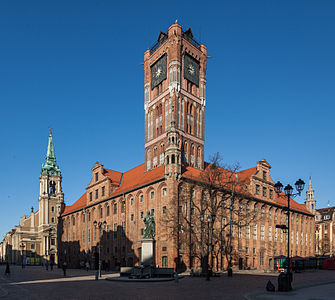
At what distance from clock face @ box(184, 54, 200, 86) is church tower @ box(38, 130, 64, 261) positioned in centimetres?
6370

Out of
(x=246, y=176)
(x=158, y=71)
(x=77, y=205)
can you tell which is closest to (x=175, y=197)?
(x=246, y=176)

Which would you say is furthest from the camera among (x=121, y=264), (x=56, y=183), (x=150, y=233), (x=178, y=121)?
Result: (x=56, y=183)

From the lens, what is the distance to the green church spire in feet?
390

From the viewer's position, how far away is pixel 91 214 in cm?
6888

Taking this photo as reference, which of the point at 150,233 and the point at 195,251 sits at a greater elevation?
the point at 150,233

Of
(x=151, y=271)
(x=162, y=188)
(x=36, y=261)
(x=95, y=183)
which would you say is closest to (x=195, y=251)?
(x=162, y=188)

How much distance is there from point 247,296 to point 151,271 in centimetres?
1393

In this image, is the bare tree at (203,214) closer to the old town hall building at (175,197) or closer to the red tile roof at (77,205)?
the old town hall building at (175,197)

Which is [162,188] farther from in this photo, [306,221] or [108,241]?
[306,221]


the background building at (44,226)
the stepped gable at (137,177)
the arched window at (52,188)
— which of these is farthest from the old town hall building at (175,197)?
the arched window at (52,188)

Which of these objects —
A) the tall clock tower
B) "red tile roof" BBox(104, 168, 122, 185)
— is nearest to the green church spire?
"red tile roof" BBox(104, 168, 122, 185)

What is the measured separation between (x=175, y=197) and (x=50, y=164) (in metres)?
85.2

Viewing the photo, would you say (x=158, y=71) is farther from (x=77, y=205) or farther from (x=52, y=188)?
(x=52, y=188)

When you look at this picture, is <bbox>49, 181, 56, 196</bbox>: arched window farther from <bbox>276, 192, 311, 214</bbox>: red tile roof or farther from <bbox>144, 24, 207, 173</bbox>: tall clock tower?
<bbox>276, 192, 311, 214</bbox>: red tile roof
